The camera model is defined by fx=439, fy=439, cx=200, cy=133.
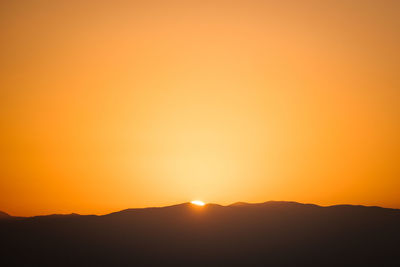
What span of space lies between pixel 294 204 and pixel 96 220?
81993 mm

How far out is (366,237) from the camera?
146 meters

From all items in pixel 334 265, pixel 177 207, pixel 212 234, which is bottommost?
pixel 334 265

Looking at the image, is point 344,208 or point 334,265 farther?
point 344,208

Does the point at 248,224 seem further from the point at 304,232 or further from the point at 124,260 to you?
the point at 124,260

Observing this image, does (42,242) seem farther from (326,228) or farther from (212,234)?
(326,228)

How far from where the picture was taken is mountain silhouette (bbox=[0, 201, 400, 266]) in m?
138

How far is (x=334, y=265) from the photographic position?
129250mm

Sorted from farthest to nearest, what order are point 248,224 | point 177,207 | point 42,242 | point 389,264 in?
1. point 177,207
2. point 248,224
3. point 42,242
4. point 389,264

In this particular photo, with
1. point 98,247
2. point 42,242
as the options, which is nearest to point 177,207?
point 98,247

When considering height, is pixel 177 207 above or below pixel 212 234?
above

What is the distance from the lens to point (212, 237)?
15575 cm

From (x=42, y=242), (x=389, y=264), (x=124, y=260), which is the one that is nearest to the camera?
(x=389, y=264)

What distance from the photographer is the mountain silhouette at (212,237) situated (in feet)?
454

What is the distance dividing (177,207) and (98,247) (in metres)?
44.3
